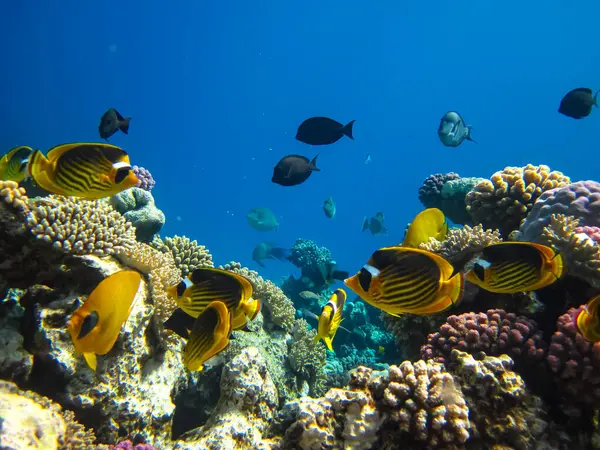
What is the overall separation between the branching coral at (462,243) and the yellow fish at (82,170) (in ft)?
12.0

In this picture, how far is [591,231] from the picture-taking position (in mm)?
3863

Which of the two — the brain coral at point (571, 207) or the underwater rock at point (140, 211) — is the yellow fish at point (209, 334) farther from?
the underwater rock at point (140, 211)

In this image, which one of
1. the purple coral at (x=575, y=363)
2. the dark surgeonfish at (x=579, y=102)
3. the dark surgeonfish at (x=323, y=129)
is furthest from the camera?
the dark surgeonfish at (x=579, y=102)

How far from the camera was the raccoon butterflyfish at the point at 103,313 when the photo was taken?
81.3 inches

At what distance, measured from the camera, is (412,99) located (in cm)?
11644

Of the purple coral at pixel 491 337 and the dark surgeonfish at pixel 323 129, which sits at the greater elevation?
the dark surgeonfish at pixel 323 129

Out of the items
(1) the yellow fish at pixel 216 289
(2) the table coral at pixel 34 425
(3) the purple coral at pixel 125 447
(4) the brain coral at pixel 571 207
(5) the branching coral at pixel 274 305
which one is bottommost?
(3) the purple coral at pixel 125 447

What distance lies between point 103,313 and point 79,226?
6.70ft

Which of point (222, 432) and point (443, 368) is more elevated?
point (443, 368)

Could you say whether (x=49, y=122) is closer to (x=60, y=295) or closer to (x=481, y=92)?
(x=60, y=295)

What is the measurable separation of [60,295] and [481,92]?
13736 centimetres

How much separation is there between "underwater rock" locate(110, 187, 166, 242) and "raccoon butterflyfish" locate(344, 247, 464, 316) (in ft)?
17.9

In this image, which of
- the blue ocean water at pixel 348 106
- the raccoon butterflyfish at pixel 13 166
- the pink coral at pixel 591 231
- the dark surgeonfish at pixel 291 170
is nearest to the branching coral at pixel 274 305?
the dark surgeonfish at pixel 291 170

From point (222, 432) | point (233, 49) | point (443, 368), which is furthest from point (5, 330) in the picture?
point (233, 49)
